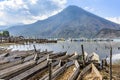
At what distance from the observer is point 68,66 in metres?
23.4

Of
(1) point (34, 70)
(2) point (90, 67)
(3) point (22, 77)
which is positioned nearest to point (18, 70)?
(1) point (34, 70)

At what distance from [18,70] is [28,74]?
1663 mm

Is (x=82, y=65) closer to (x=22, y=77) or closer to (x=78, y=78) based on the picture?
(x=78, y=78)

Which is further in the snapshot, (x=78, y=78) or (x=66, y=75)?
(x=66, y=75)

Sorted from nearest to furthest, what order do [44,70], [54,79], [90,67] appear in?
1. [54,79]
2. [44,70]
3. [90,67]

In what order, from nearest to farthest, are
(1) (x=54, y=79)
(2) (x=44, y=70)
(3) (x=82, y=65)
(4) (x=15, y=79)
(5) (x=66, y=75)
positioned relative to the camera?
1. (4) (x=15, y=79)
2. (1) (x=54, y=79)
3. (5) (x=66, y=75)
4. (2) (x=44, y=70)
5. (3) (x=82, y=65)

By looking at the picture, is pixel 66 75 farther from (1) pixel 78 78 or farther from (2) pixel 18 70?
(2) pixel 18 70

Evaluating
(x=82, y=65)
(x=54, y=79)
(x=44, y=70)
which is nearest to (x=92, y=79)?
(x=54, y=79)

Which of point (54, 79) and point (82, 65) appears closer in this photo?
point (54, 79)

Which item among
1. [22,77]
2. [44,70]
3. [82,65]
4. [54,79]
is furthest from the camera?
[82,65]

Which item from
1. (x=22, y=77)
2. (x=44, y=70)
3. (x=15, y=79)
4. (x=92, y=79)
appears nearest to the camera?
(x=15, y=79)

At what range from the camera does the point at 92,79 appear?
18.4 meters

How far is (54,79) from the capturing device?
16812 mm

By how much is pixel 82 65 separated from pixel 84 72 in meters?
4.82
